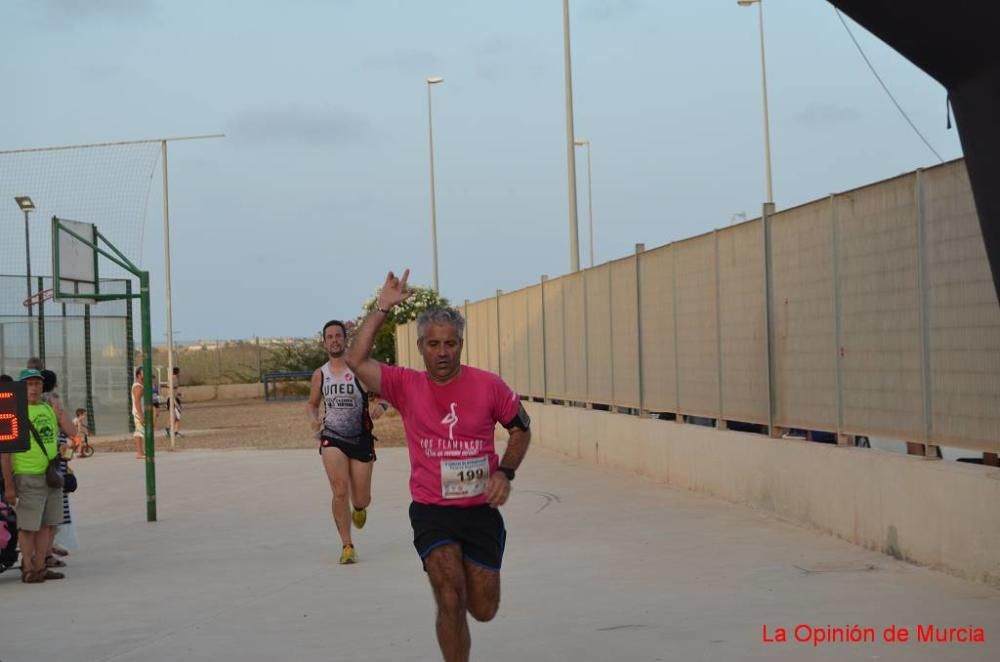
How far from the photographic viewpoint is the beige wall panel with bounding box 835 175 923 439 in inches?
422

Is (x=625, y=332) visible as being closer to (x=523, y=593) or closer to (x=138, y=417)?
(x=523, y=593)

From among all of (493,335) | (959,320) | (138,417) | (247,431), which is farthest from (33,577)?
(247,431)

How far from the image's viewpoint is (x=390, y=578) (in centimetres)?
1095

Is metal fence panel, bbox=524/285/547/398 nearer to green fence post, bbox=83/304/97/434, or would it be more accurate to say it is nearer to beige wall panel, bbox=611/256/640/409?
beige wall panel, bbox=611/256/640/409

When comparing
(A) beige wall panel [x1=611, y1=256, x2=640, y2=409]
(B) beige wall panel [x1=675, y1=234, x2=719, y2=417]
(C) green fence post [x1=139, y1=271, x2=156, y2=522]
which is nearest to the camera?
(B) beige wall panel [x1=675, y1=234, x2=719, y2=417]

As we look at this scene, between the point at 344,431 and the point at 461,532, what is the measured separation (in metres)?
5.75

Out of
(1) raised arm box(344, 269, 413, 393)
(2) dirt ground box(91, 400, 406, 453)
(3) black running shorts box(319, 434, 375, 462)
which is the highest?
(1) raised arm box(344, 269, 413, 393)

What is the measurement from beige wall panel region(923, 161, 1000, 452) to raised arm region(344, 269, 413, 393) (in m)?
4.31

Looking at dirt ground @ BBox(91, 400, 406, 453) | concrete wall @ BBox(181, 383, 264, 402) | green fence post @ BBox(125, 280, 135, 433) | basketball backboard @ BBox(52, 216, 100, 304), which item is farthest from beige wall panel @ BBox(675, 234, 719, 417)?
concrete wall @ BBox(181, 383, 264, 402)

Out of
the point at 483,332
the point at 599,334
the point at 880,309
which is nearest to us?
the point at 880,309

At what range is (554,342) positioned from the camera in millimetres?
25797

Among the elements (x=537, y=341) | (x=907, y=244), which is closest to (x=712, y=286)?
(x=907, y=244)

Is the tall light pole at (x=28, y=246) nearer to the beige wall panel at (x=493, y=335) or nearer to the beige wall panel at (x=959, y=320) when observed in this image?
the beige wall panel at (x=493, y=335)

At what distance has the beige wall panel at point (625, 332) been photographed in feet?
64.8
